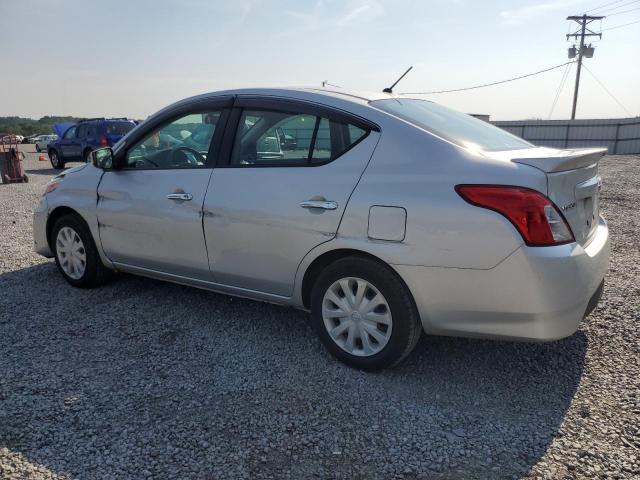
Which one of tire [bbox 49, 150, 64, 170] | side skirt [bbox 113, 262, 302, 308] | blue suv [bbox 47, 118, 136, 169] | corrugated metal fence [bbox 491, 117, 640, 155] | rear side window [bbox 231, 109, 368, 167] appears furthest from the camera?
corrugated metal fence [bbox 491, 117, 640, 155]

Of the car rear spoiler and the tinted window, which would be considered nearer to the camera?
the car rear spoiler

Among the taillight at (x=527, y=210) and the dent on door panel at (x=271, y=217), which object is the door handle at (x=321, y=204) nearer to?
the dent on door panel at (x=271, y=217)

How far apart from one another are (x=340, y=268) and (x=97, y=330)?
2.00 meters

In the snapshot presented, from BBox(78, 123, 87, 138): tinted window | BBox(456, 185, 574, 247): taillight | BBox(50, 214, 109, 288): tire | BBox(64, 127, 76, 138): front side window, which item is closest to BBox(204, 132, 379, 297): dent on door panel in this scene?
BBox(456, 185, 574, 247): taillight

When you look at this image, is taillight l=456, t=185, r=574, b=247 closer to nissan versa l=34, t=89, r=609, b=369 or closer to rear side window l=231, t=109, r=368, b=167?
nissan versa l=34, t=89, r=609, b=369

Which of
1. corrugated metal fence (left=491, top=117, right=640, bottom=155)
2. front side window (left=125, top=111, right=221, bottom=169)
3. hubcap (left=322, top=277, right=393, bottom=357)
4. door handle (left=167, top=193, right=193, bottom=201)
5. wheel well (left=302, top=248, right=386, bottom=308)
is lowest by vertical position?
corrugated metal fence (left=491, top=117, right=640, bottom=155)

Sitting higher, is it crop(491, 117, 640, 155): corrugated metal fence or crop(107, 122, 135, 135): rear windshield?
crop(107, 122, 135, 135): rear windshield

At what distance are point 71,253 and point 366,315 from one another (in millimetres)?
3008

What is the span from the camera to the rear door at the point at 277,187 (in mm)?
3008

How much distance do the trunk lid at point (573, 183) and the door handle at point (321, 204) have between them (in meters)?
1.02

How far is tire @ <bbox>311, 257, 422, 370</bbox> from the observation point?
113 inches

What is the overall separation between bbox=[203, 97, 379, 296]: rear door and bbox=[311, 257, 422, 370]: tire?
24cm

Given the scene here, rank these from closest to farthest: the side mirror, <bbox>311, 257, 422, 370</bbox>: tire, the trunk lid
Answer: the trunk lid, <bbox>311, 257, 422, 370</bbox>: tire, the side mirror

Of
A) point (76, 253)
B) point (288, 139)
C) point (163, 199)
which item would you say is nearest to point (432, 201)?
point (288, 139)
